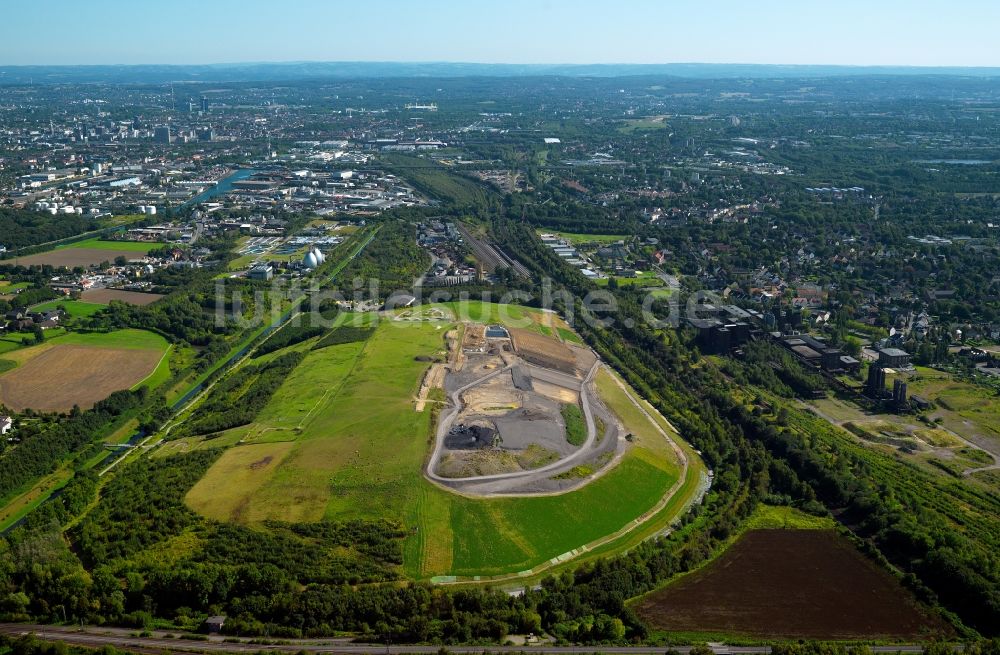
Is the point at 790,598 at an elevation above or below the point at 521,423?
below

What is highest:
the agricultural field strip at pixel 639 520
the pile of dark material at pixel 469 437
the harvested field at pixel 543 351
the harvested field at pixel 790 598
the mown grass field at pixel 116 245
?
the mown grass field at pixel 116 245

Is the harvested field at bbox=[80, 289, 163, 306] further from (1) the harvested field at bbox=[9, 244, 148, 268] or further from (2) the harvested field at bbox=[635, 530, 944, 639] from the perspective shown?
(2) the harvested field at bbox=[635, 530, 944, 639]

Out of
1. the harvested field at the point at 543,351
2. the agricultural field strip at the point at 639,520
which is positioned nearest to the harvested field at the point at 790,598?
the agricultural field strip at the point at 639,520

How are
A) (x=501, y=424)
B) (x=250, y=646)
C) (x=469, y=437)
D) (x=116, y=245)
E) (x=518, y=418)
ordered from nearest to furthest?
(x=250, y=646) → (x=469, y=437) → (x=501, y=424) → (x=518, y=418) → (x=116, y=245)

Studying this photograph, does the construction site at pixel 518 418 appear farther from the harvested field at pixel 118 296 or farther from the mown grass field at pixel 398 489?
the harvested field at pixel 118 296

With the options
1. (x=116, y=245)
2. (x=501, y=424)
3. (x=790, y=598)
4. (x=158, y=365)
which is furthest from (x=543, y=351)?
(x=116, y=245)

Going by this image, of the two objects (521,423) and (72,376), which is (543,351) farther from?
(72,376)
